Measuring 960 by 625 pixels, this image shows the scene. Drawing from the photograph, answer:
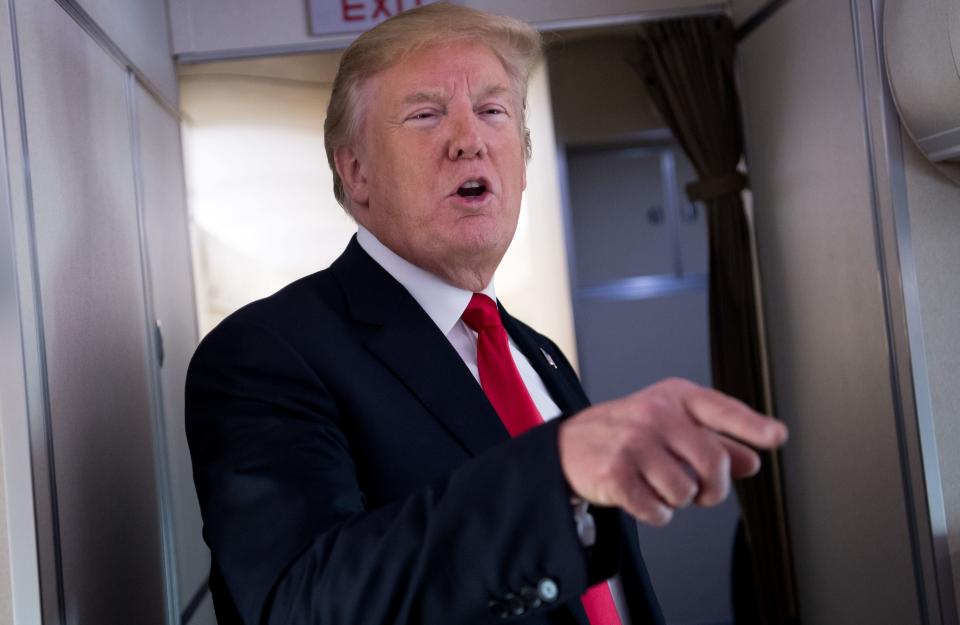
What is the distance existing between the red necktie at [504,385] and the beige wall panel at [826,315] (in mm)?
1255

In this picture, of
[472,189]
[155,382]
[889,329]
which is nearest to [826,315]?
[889,329]

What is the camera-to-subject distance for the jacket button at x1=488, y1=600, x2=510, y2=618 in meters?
1.06

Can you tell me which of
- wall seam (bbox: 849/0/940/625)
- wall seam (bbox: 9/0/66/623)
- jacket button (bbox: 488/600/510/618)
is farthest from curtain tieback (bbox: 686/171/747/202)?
jacket button (bbox: 488/600/510/618)

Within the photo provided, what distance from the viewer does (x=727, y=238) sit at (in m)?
3.41

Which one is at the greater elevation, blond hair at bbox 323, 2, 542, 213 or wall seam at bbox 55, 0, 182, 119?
wall seam at bbox 55, 0, 182, 119

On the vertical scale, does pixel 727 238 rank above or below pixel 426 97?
below

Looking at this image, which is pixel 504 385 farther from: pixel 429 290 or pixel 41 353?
pixel 41 353

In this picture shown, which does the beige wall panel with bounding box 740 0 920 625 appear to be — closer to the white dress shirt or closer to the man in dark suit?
the man in dark suit

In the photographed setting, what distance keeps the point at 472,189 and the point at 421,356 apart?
0.41 m

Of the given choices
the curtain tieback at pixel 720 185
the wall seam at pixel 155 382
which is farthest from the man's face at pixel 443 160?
the curtain tieback at pixel 720 185

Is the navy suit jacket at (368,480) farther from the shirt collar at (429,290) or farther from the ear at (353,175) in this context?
the ear at (353,175)

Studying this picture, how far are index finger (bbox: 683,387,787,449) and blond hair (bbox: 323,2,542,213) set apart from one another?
1.08m

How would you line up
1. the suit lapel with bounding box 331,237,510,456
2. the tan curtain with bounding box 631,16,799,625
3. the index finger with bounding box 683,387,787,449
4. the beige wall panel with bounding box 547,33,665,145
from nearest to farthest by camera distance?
the index finger with bounding box 683,387,787,449 → the suit lapel with bounding box 331,237,510,456 → the tan curtain with bounding box 631,16,799,625 → the beige wall panel with bounding box 547,33,665,145

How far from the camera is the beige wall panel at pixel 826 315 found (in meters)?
2.58
